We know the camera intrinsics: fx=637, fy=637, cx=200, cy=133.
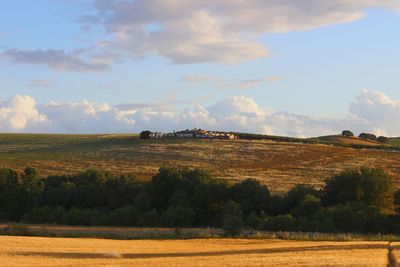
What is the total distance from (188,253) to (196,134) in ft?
255

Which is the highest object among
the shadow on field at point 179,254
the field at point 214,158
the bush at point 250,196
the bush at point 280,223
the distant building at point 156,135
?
the distant building at point 156,135

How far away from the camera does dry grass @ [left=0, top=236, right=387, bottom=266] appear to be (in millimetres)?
26562

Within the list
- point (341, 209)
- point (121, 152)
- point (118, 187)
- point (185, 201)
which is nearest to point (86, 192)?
point (118, 187)

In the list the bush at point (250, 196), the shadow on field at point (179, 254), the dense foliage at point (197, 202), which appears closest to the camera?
the shadow on field at point (179, 254)

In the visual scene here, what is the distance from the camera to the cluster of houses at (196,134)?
10633 centimetres

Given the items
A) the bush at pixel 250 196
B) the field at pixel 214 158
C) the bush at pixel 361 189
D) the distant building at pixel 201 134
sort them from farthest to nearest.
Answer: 1. the distant building at pixel 201 134
2. the field at pixel 214 158
3. the bush at pixel 250 196
4. the bush at pixel 361 189

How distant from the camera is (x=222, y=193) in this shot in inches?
2147

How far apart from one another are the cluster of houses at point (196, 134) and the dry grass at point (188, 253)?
224 feet

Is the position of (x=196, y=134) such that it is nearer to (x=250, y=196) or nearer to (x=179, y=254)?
(x=250, y=196)

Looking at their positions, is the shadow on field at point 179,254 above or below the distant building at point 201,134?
below

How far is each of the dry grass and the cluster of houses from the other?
68.4 meters

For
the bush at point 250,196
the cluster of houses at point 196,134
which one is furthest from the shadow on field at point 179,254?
the cluster of houses at point 196,134

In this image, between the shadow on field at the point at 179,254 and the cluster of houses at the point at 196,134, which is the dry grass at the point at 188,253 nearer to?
the shadow on field at the point at 179,254

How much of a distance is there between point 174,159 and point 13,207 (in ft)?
98.1
